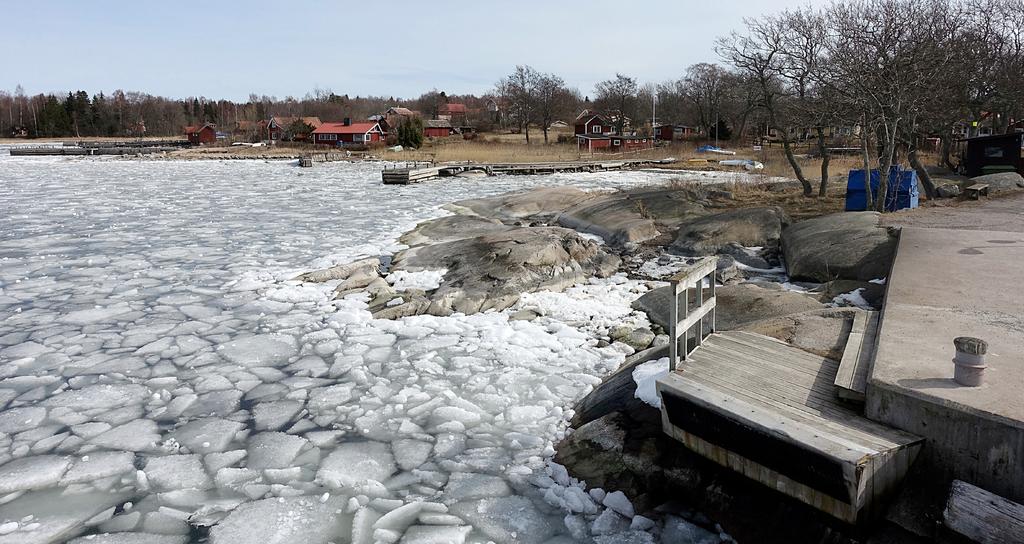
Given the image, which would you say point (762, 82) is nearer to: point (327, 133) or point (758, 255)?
point (758, 255)

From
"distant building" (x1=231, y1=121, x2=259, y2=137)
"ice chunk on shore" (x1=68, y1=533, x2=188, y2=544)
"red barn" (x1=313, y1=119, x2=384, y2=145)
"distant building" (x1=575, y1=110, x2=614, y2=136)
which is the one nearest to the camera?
"ice chunk on shore" (x1=68, y1=533, x2=188, y2=544)

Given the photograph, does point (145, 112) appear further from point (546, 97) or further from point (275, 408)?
point (275, 408)

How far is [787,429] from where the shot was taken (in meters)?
4.14

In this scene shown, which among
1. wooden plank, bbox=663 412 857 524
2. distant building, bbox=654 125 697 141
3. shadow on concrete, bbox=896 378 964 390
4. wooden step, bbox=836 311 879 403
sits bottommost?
wooden plank, bbox=663 412 857 524

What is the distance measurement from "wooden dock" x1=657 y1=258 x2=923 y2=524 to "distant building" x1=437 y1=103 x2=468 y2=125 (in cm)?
8680

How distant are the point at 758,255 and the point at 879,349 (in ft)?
26.7

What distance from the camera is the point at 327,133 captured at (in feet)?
251

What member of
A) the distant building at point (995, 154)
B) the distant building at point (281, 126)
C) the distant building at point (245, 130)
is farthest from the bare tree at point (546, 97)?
the distant building at point (995, 154)

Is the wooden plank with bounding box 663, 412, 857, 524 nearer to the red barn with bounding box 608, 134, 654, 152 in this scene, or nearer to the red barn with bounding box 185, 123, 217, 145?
the red barn with bounding box 608, 134, 654, 152

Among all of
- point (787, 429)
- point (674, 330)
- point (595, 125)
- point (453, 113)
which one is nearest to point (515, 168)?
point (595, 125)

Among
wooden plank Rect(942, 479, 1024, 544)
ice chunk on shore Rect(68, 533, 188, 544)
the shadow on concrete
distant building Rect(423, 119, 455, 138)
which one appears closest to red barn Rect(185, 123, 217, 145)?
distant building Rect(423, 119, 455, 138)

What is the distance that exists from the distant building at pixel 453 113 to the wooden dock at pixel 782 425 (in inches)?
3417

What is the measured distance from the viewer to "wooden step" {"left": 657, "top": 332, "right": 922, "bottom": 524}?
153 inches

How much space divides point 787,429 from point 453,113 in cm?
9780
